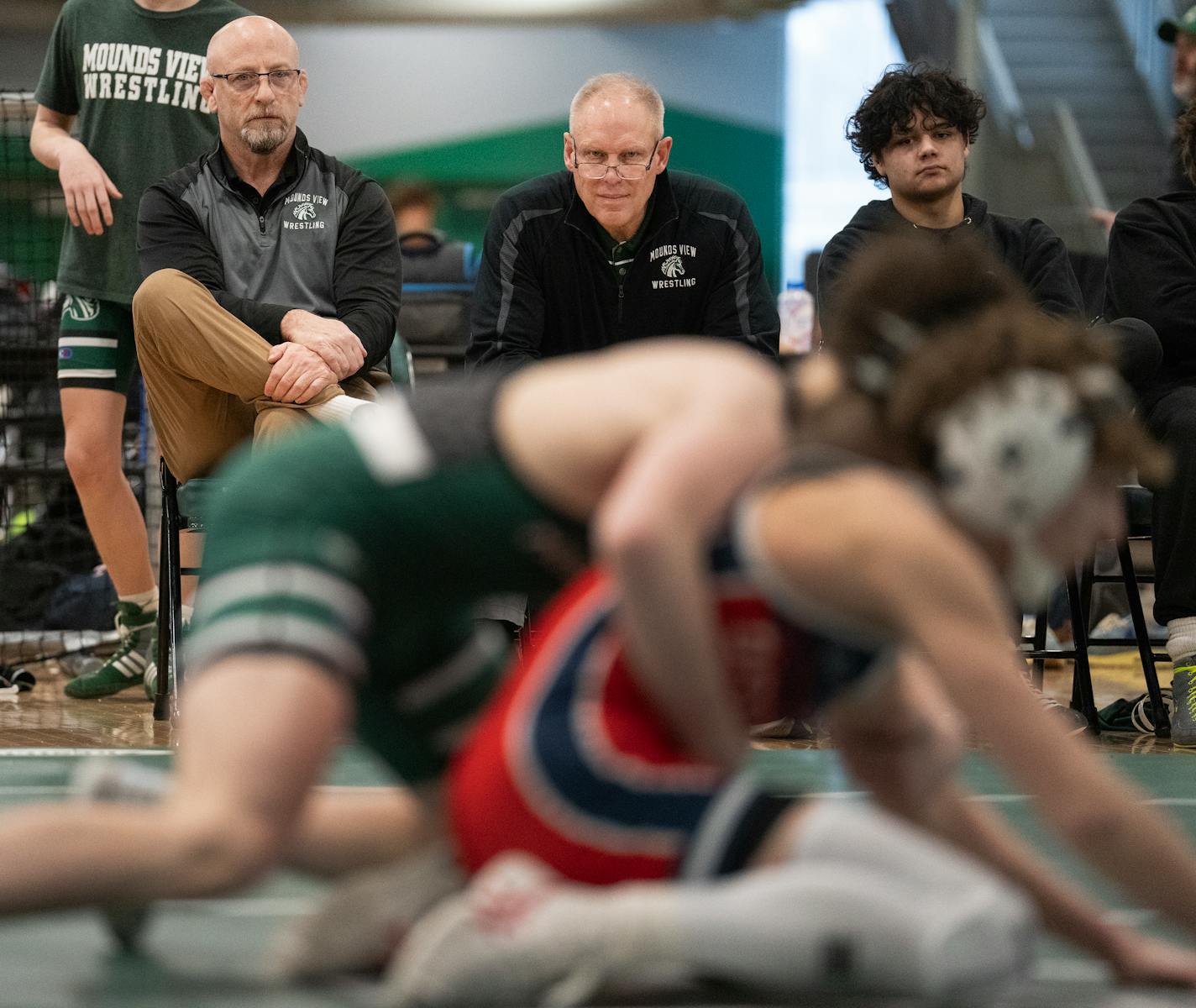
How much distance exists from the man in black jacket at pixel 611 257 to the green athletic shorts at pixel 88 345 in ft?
3.51

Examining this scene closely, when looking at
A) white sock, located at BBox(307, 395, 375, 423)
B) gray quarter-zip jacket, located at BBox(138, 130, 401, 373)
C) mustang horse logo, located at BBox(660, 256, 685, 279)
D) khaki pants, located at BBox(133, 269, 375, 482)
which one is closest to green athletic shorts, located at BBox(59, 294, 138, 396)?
gray quarter-zip jacket, located at BBox(138, 130, 401, 373)

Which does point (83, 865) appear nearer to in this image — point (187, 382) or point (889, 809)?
point (889, 809)

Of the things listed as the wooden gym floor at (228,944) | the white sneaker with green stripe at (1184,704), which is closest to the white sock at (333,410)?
the wooden gym floor at (228,944)

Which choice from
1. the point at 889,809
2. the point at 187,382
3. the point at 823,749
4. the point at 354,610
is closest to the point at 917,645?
the point at 889,809

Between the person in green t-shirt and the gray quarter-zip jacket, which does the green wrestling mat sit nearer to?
the gray quarter-zip jacket

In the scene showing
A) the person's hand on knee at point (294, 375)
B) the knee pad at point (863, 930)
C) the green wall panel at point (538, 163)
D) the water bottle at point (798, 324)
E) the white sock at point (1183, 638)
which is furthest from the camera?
the green wall panel at point (538, 163)

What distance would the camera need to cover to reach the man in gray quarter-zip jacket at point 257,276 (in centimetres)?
420

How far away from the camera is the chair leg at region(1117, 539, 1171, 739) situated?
176 inches

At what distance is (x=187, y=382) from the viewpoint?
14.1 feet

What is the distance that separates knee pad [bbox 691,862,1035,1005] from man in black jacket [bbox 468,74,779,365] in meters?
2.96

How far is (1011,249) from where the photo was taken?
15.0 ft

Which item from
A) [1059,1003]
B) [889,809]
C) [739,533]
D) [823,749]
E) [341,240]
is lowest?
[823,749]

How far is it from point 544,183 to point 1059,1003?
10.7 ft

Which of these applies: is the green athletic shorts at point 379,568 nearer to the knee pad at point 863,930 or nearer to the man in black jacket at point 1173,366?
the knee pad at point 863,930
